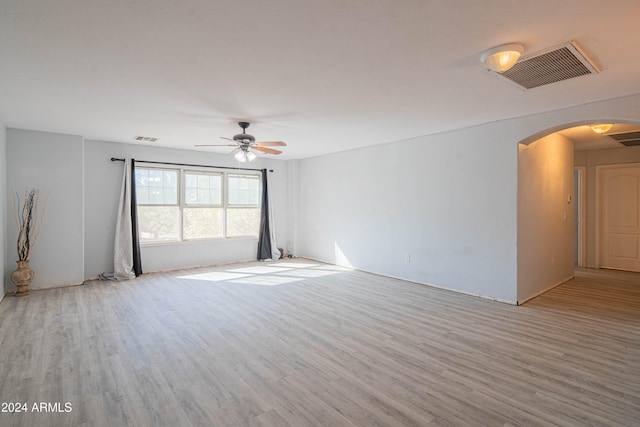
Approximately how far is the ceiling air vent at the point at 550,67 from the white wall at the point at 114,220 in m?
5.90

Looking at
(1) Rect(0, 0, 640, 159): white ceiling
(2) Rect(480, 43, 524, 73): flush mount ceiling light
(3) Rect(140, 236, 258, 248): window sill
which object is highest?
(1) Rect(0, 0, 640, 159): white ceiling

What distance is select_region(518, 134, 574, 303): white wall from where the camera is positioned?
4461 millimetres

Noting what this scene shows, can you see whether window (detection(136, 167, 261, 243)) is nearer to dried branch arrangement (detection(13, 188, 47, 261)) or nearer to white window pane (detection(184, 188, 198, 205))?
white window pane (detection(184, 188, 198, 205))

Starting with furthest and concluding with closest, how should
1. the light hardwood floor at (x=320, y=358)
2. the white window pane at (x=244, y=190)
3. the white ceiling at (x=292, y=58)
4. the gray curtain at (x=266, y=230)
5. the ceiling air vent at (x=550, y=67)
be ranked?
1. the gray curtain at (x=266, y=230)
2. the white window pane at (x=244, y=190)
3. the ceiling air vent at (x=550, y=67)
4. the light hardwood floor at (x=320, y=358)
5. the white ceiling at (x=292, y=58)

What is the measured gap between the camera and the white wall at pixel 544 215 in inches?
176

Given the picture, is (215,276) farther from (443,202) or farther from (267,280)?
(443,202)

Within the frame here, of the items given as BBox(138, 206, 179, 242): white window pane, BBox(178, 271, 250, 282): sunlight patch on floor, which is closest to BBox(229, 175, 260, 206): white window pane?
BBox(138, 206, 179, 242): white window pane

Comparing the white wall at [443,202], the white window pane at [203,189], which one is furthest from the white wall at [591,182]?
the white window pane at [203,189]

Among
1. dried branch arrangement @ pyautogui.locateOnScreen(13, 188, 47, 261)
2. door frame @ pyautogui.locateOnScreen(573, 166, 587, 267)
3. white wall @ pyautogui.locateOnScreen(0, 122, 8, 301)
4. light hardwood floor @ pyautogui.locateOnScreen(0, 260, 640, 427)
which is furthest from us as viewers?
door frame @ pyautogui.locateOnScreen(573, 166, 587, 267)

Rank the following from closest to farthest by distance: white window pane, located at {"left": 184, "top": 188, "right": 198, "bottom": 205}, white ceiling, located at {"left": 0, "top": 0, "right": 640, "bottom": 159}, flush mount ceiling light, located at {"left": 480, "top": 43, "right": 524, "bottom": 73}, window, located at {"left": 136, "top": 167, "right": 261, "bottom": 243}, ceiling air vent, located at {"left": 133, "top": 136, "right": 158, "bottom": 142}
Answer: white ceiling, located at {"left": 0, "top": 0, "right": 640, "bottom": 159}, flush mount ceiling light, located at {"left": 480, "top": 43, "right": 524, "bottom": 73}, ceiling air vent, located at {"left": 133, "top": 136, "right": 158, "bottom": 142}, window, located at {"left": 136, "top": 167, "right": 261, "bottom": 243}, white window pane, located at {"left": 184, "top": 188, "right": 198, "bottom": 205}

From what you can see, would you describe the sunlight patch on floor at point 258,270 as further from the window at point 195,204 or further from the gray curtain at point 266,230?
the window at point 195,204

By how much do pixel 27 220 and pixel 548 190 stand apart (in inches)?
321

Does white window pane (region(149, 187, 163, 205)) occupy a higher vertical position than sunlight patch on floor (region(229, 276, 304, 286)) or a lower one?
higher

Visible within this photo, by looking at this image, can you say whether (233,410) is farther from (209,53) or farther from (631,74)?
(631,74)
